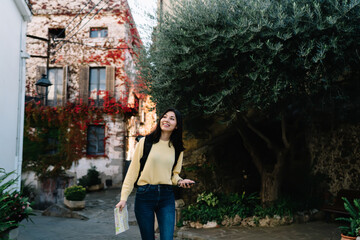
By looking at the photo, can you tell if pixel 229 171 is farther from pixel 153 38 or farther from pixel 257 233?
pixel 153 38

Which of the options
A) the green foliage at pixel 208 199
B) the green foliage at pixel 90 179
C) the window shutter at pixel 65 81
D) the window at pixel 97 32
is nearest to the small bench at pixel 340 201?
the green foliage at pixel 208 199

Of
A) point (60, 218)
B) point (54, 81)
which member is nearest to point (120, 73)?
point (54, 81)

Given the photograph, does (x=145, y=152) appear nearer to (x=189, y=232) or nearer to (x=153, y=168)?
(x=153, y=168)

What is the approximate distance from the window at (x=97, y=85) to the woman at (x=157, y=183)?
13.3m

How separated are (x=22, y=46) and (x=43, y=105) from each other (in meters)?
8.90

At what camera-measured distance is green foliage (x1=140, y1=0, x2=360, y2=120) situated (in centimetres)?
495

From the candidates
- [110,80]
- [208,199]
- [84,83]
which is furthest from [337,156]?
[84,83]

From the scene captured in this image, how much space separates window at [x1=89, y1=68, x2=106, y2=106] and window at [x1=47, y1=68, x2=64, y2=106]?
1.53m

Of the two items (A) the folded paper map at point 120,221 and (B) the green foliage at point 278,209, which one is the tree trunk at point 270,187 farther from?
(A) the folded paper map at point 120,221

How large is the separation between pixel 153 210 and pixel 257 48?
3.32 metres

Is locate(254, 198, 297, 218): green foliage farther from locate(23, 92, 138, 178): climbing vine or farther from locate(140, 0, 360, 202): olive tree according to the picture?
locate(23, 92, 138, 178): climbing vine

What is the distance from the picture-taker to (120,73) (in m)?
16.2

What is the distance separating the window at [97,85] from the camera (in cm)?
1602

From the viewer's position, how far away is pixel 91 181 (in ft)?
48.5
